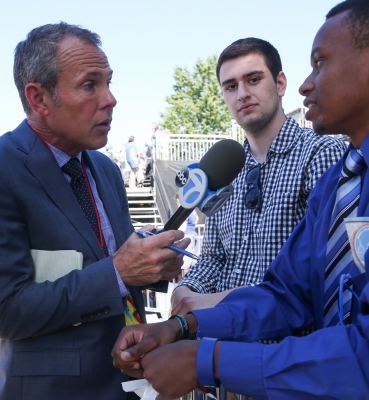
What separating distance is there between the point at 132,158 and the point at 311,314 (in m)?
18.6

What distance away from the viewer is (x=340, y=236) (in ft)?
6.13

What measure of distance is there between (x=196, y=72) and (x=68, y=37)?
37.8 metres

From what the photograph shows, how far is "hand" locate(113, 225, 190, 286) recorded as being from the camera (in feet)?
6.66

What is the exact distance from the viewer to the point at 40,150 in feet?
7.52

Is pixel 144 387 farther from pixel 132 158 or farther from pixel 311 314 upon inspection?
pixel 132 158

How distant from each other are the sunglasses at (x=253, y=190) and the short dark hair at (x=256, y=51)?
65cm

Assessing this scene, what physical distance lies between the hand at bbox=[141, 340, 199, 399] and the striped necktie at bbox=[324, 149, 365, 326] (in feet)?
1.89

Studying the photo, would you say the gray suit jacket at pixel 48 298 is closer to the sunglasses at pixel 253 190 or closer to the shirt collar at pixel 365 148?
the sunglasses at pixel 253 190

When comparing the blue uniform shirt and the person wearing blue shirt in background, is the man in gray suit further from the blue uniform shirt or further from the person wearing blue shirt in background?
the person wearing blue shirt in background

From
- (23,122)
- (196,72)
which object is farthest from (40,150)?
(196,72)

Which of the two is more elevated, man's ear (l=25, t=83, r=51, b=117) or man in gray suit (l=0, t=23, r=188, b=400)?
man's ear (l=25, t=83, r=51, b=117)

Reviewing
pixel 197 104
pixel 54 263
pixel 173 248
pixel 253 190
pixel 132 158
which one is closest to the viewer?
pixel 173 248

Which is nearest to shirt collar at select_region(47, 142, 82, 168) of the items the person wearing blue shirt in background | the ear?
the ear

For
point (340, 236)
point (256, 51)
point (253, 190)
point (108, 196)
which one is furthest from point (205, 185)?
point (256, 51)
